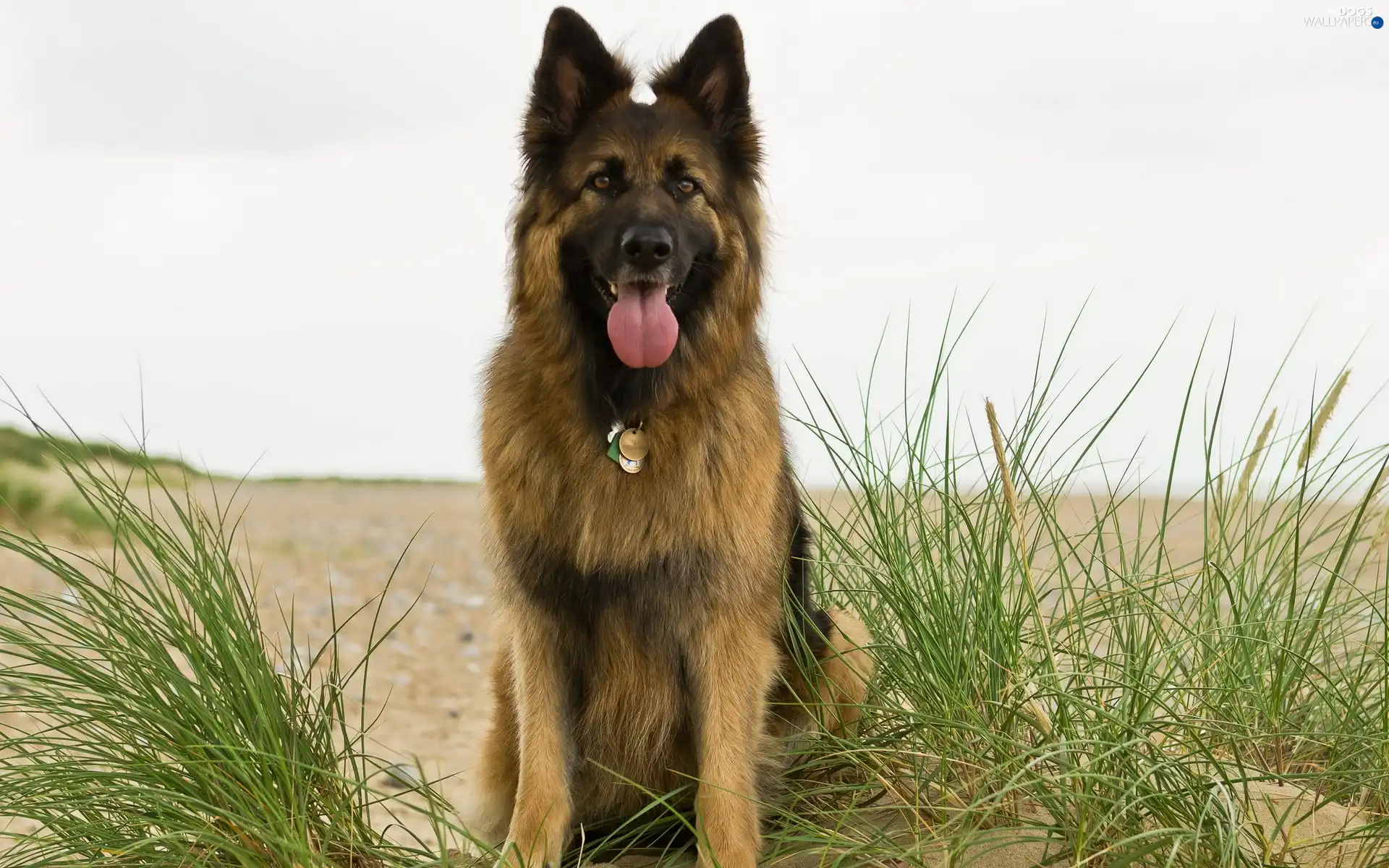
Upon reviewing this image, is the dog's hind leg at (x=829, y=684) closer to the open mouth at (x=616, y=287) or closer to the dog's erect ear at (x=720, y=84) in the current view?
the open mouth at (x=616, y=287)

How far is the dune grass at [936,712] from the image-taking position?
9.55 feet

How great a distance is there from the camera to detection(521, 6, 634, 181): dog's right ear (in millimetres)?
3633

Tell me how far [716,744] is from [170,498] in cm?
190

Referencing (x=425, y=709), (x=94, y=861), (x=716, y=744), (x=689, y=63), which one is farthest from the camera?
(x=425, y=709)

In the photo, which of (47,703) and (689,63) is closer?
(47,703)

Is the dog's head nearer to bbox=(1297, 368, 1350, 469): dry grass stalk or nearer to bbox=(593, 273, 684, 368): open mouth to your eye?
bbox=(593, 273, 684, 368): open mouth

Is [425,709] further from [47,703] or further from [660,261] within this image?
[660,261]

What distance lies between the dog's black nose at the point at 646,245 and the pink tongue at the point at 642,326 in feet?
0.43

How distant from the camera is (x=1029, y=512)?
415 cm

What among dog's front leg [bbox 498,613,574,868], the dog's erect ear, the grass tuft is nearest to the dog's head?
the dog's erect ear

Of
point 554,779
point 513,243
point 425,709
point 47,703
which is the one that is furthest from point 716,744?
point 425,709

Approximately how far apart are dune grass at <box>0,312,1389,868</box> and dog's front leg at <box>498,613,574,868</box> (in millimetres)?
224

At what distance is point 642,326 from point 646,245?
0.86ft

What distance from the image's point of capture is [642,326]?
3.44 metres
